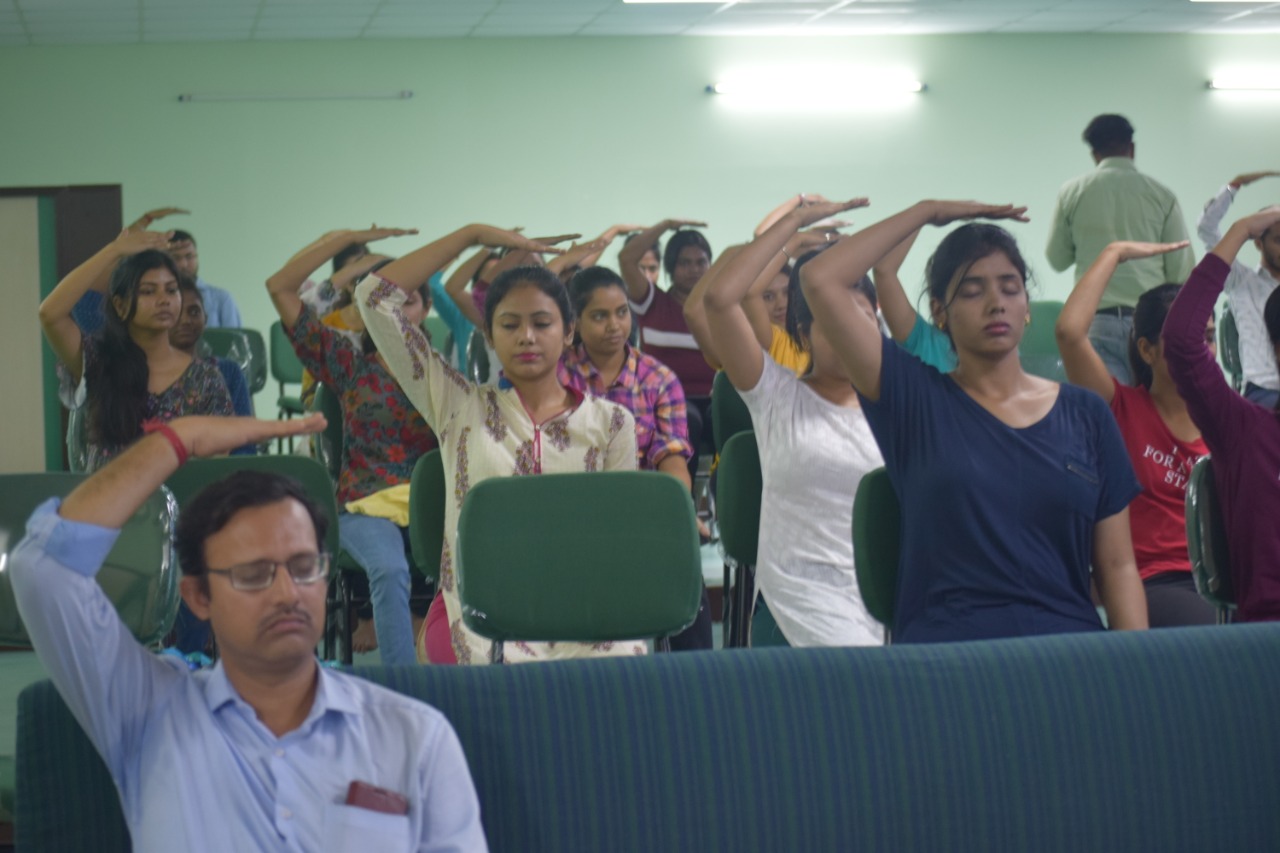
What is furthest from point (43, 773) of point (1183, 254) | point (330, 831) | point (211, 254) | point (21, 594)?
point (211, 254)

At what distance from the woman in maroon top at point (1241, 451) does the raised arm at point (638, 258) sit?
314cm

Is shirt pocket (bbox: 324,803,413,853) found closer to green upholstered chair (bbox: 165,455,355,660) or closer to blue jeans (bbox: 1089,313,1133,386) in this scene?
green upholstered chair (bbox: 165,455,355,660)

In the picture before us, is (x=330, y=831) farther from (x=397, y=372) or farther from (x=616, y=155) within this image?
(x=616, y=155)

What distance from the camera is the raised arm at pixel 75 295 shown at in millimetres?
4125

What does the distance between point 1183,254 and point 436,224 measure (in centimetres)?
467

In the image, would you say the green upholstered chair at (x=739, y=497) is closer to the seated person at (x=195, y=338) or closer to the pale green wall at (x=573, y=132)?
the seated person at (x=195, y=338)

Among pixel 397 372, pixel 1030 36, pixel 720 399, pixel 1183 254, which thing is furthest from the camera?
pixel 1030 36

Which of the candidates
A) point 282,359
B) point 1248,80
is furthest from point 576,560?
point 1248,80

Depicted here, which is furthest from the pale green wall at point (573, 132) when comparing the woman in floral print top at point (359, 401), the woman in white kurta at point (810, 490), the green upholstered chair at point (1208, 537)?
the green upholstered chair at point (1208, 537)

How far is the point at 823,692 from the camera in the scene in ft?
5.94

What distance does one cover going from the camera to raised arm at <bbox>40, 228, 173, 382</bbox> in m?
4.12

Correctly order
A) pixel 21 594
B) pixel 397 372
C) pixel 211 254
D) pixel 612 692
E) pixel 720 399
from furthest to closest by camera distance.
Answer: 1. pixel 211 254
2. pixel 720 399
3. pixel 397 372
4. pixel 612 692
5. pixel 21 594

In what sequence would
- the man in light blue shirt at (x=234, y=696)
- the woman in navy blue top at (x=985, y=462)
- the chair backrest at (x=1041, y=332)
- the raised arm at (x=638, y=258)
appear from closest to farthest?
1. the man in light blue shirt at (x=234, y=696)
2. the woman in navy blue top at (x=985, y=462)
3. the raised arm at (x=638, y=258)
4. the chair backrest at (x=1041, y=332)

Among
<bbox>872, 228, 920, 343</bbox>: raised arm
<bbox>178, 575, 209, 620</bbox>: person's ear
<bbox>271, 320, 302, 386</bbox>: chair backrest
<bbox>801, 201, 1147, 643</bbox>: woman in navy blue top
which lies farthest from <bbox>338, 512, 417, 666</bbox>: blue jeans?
<bbox>271, 320, 302, 386</bbox>: chair backrest
